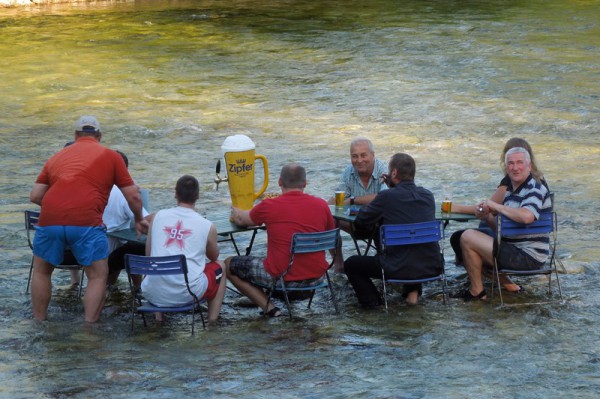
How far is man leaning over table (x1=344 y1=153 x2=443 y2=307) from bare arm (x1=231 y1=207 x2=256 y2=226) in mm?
739

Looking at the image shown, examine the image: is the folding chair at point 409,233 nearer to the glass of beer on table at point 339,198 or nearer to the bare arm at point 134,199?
the glass of beer on table at point 339,198

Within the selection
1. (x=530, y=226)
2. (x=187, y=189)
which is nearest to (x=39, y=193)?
(x=187, y=189)

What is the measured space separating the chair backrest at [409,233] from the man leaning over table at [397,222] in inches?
4.3

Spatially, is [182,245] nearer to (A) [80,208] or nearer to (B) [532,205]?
(A) [80,208]

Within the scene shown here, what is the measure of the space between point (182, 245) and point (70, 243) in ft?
2.54

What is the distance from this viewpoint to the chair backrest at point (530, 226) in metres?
7.20

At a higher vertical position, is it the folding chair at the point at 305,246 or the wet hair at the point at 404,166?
the wet hair at the point at 404,166

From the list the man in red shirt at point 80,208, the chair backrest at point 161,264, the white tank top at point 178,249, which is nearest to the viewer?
the chair backrest at point 161,264

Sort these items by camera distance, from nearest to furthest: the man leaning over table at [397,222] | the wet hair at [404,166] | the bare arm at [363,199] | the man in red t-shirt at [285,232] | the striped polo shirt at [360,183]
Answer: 1. the man in red t-shirt at [285,232]
2. the man leaning over table at [397,222]
3. the wet hair at [404,166]
4. the bare arm at [363,199]
5. the striped polo shirt at [360,183]

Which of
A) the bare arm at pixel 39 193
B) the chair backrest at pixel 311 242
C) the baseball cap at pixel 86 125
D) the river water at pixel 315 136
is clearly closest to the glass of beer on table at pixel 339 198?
the river water at pixel 315 136

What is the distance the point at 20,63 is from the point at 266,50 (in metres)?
4.54

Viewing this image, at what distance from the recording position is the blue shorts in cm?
693

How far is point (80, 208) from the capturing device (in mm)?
6898

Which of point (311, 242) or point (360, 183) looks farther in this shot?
point (360, 183)
